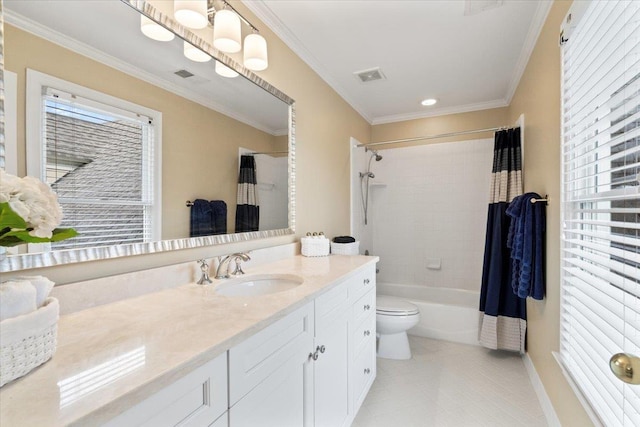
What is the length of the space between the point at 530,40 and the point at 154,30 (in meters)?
2.27

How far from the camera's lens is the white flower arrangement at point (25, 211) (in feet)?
1.72

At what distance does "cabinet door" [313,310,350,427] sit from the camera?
1.27 metres

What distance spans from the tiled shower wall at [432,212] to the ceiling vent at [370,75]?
114 cm

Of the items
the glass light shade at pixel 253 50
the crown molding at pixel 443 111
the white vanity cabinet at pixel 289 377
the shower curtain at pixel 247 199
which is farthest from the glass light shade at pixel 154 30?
the crown molding at pixel 443 111

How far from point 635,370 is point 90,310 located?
1.42m

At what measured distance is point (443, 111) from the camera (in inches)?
134

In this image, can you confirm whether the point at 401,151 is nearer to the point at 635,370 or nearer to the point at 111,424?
the point at 635,370

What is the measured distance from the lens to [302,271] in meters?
1.58

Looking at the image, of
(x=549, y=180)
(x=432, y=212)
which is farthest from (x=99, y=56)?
(x=432, y=212)

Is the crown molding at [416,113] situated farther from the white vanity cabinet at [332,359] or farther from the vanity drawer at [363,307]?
the vanity drawer at [363,307]

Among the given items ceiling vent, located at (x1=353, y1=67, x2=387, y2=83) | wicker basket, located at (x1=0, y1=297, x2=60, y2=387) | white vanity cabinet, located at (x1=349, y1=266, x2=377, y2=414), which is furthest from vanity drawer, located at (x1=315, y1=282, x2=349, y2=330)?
ceiling vent, located at (x1=353, y1=67, x2=387, y2=83)

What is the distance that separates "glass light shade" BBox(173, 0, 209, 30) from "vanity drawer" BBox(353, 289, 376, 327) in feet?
5.11

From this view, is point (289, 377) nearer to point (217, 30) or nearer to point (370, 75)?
point (217, 30)

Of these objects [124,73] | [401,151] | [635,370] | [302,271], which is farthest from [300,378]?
[401,151]
